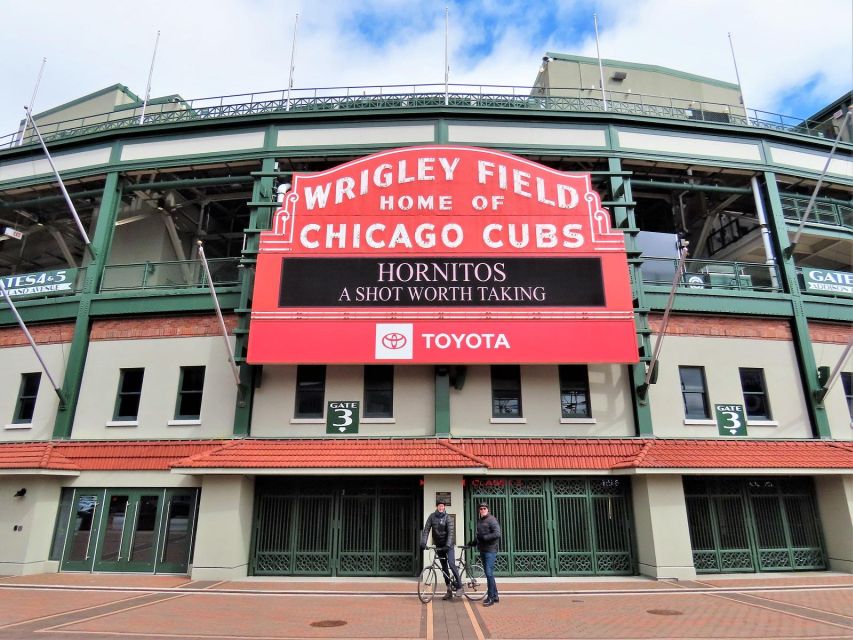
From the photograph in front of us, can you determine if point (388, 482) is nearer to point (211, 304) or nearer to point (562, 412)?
point (562, 412)

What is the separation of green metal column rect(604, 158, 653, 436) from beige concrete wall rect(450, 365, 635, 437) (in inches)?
11.5

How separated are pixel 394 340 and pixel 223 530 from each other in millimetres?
6779

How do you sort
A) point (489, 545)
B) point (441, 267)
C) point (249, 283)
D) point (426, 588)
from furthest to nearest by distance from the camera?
point (249, 283)
point (441, 267)
point (426, 588)
point (489, 545)

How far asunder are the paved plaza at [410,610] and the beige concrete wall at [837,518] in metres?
0.81

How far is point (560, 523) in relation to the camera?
1510 centimetres

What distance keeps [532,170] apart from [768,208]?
8748 mm

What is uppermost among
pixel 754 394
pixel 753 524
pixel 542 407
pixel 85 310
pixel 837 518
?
pixel 85 310

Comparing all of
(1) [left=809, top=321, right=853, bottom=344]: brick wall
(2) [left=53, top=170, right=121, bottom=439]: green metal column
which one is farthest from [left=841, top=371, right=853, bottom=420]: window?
(2) [left=53, top=170, right=121, bottom=439]: green metal column

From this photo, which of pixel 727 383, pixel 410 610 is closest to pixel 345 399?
pixel 410 610

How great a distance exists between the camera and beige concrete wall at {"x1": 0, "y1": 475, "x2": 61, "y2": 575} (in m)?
14.9

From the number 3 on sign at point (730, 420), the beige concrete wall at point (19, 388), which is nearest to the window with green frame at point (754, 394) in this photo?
the number 3 on sign at point (730, 420)

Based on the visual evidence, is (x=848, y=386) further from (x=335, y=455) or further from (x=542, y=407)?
(x=335, y=455)

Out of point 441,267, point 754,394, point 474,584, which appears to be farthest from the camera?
point 754,394

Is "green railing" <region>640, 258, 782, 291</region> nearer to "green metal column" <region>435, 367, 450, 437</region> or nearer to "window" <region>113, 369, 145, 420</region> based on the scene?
"green metal column" <region>435, 367, 450, 437</region>
